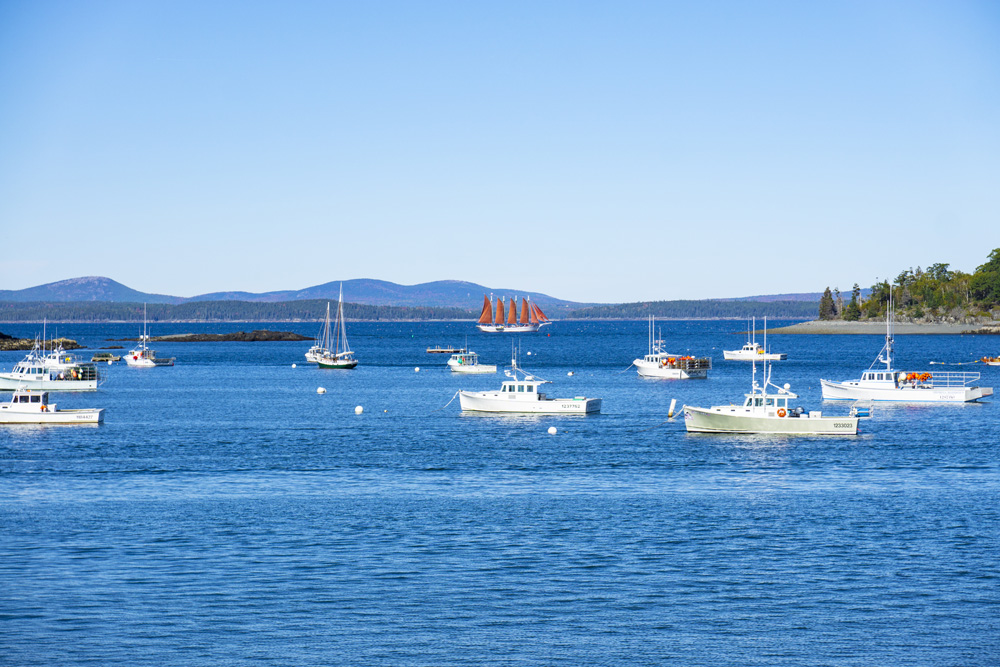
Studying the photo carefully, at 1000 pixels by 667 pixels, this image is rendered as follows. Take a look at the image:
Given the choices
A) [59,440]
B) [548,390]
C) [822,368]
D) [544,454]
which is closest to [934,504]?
[544,454]

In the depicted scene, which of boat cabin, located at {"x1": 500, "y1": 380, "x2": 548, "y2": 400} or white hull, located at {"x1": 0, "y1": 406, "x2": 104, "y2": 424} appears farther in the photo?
boat cabin, located at {"x1": 500, "y1": 380, "x2": 548, "y2": 400}

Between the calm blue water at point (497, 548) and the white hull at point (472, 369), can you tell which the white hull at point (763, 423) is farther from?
the white hull at point (472, 369)

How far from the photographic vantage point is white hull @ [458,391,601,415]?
8344 cm

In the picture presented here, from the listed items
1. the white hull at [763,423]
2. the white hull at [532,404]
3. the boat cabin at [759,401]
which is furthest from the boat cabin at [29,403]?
the boat cabin at [759,401]

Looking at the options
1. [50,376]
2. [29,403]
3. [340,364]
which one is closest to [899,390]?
[29,403]

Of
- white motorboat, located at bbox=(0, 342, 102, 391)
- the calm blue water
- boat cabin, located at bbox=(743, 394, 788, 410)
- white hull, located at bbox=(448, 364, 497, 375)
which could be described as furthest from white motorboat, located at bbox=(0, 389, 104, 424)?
white hull, located at bbox=(448, 364, 497, 375)

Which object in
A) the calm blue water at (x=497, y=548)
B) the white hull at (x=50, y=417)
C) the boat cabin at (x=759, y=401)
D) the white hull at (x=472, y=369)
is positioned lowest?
the calm blue water at (x=497, y=548)

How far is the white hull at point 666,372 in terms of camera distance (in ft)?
440

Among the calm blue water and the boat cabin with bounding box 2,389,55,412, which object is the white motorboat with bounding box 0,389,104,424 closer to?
the boat cabin with bounding box 2,389,55,412

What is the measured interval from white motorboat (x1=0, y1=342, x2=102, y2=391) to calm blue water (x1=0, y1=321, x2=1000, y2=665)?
143 feet

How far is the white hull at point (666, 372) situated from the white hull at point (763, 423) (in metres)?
64.7

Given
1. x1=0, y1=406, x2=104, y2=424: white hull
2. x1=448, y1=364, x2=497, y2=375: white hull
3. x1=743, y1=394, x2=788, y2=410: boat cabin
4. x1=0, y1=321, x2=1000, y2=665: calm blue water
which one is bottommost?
x1=0, y1=321, x2=1000, y2=665: calm blue water

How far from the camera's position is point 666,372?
134 meters

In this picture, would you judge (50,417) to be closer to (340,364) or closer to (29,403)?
(29,403)
